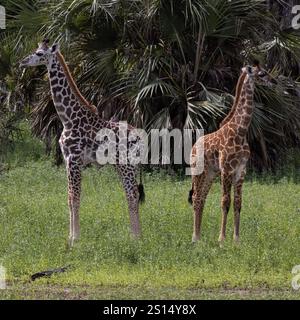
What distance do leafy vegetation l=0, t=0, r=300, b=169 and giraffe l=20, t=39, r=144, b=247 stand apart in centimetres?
352

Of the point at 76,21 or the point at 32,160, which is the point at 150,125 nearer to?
the point at 76,21

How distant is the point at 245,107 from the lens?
1159 cm

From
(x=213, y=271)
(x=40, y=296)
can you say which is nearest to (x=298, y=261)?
(x=213, y=271)

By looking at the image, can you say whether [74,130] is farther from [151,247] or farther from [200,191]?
[151,247]

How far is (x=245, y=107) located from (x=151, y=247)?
190cm

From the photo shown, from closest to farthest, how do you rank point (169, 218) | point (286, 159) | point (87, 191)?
point (169, 218)
point (87, 191)
point (286, 159)

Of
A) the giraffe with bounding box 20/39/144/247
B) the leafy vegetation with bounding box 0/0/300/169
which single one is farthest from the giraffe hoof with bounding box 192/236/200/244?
the leafy vegetation with bounding box 0/0/300/169

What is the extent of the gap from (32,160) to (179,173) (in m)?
3.90

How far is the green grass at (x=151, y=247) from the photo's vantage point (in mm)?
9383

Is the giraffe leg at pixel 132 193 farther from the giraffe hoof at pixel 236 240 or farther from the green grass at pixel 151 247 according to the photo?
the giraffe hoof at pixel 236 240

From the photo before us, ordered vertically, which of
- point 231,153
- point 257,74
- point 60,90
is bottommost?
point 231,153

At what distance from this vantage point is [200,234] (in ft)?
38.9

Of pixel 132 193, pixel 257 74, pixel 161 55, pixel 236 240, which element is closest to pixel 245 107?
pixel 257 74

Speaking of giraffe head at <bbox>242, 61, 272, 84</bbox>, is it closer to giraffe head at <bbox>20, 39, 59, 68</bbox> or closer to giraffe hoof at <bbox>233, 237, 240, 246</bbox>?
giraffe hoof at <bbox>233, 237, 240, 246</bbox>
